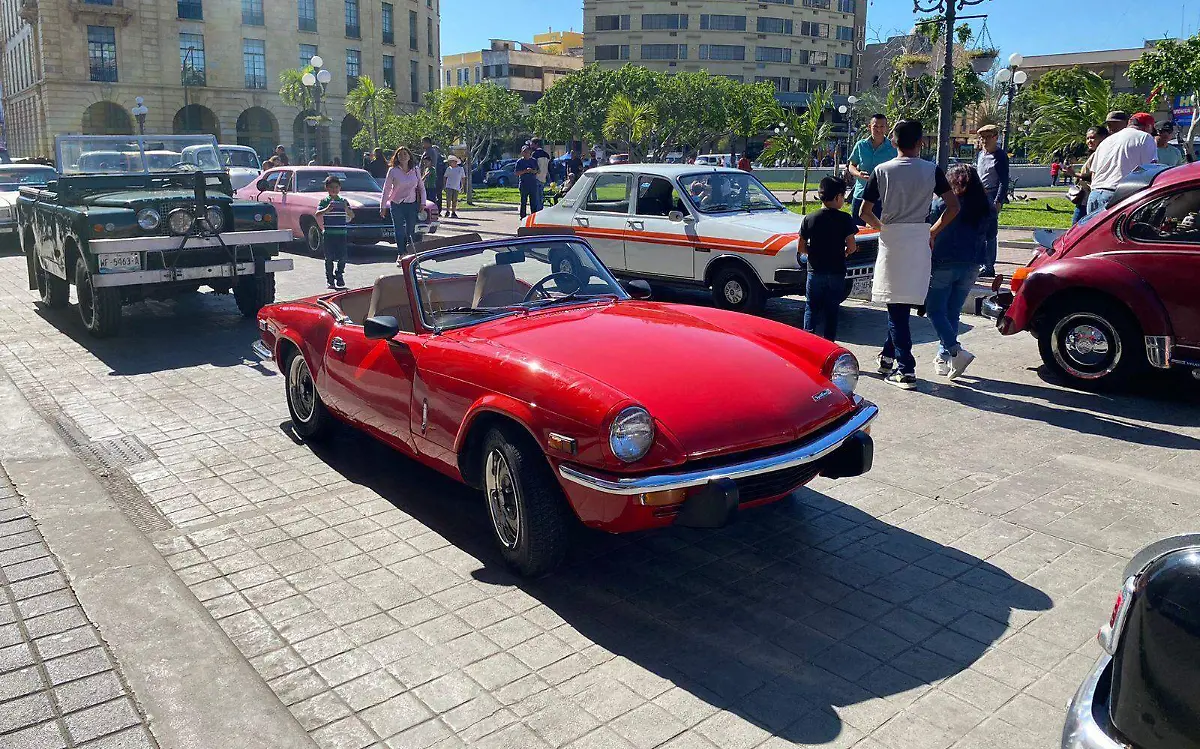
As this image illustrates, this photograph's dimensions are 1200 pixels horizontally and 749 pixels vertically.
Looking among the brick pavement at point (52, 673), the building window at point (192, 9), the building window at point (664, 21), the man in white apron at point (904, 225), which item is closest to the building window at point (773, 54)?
the building window at point (664, 21)

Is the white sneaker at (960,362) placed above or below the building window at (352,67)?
below

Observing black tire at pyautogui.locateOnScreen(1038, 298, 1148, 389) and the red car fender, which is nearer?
the red car fender

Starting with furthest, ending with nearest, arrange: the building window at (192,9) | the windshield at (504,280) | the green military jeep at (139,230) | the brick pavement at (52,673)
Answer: the building window at (192,9) → the green military jeep at (139,230) → the windshield at (504,280) → the brick pavement at (52,673)

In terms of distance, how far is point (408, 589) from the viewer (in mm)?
4332

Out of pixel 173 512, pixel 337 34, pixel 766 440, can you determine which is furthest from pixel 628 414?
pixel 337 34

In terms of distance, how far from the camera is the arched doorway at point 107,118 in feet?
185

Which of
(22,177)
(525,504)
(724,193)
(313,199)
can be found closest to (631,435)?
(525,504)

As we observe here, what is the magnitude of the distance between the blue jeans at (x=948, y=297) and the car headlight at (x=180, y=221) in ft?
23.9

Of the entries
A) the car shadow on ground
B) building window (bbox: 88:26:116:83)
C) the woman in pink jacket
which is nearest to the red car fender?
the car shadow on ground

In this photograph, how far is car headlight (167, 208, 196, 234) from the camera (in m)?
9.92

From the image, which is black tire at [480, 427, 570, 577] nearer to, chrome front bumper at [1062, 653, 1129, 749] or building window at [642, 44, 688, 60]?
chrome front bumper at [1062, 653, 1129, 749]

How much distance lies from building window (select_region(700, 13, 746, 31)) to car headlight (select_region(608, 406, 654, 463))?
284ft

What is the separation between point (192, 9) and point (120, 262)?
177 feet

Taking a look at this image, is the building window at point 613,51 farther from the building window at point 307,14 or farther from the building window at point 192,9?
the building window at point 192,9
